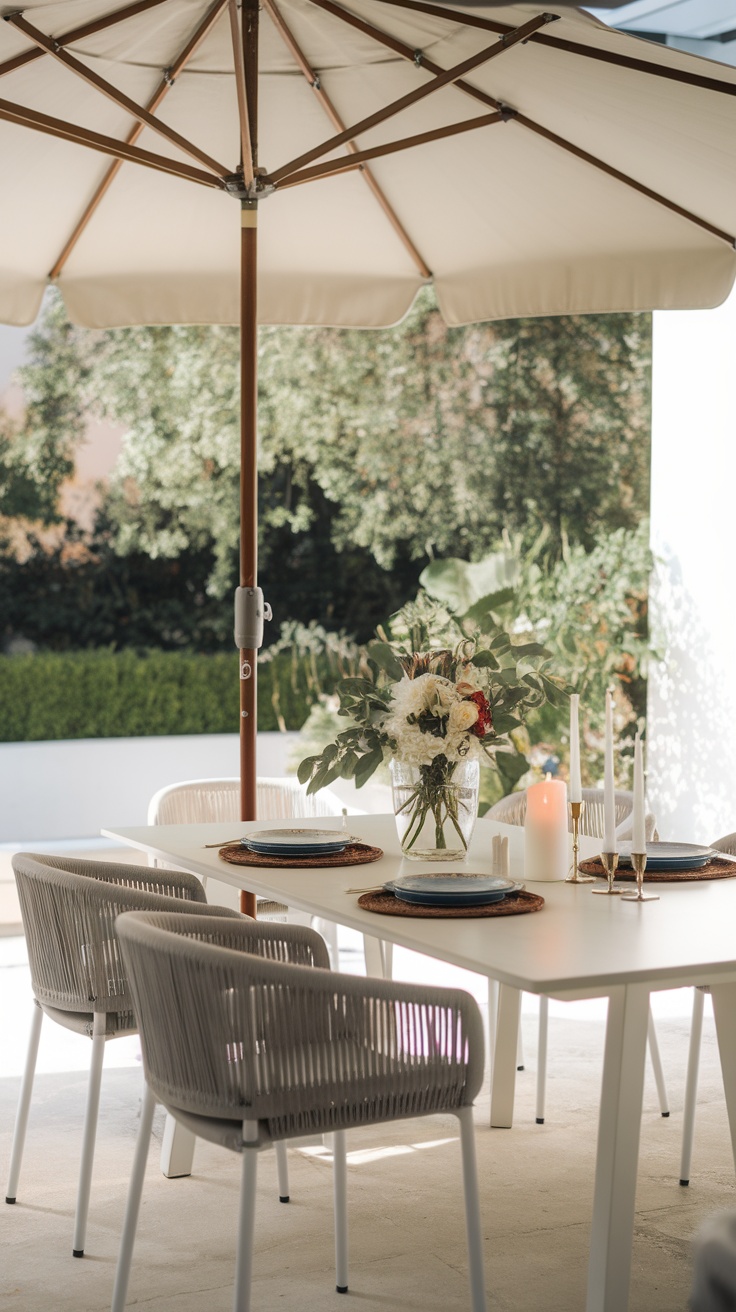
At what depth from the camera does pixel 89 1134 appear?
277cm

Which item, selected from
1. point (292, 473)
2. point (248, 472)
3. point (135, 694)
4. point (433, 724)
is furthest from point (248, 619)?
point (292, 473)

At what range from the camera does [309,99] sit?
3.93 m

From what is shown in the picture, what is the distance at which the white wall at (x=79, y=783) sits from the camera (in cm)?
936

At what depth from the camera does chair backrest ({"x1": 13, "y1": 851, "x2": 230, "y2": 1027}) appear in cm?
274

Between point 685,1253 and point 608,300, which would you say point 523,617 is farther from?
point 685,1253

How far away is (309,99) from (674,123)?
3.35 ft

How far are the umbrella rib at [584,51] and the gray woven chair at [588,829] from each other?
160cm

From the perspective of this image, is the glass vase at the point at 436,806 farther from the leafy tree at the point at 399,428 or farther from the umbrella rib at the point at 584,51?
the leafy tree at the point at 399,428

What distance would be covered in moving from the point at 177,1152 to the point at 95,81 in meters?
2.38

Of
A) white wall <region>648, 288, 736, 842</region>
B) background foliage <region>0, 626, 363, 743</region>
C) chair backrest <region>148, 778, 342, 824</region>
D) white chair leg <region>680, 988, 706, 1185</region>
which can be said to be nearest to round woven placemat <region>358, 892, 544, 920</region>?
white chair leg <region>680, 988, 706, 1185</region>

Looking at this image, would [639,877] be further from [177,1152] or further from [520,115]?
[520,115]

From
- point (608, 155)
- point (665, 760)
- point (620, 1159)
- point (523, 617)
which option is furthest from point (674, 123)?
point (523, 617)

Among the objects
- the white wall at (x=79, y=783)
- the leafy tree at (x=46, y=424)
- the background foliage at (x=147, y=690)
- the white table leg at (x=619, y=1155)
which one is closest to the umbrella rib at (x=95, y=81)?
the white table leg at (x=619, y=1155)

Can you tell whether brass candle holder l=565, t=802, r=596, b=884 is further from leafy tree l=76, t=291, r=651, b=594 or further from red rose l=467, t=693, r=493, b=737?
leafy tree l=76, t=291, r=651, b=594
